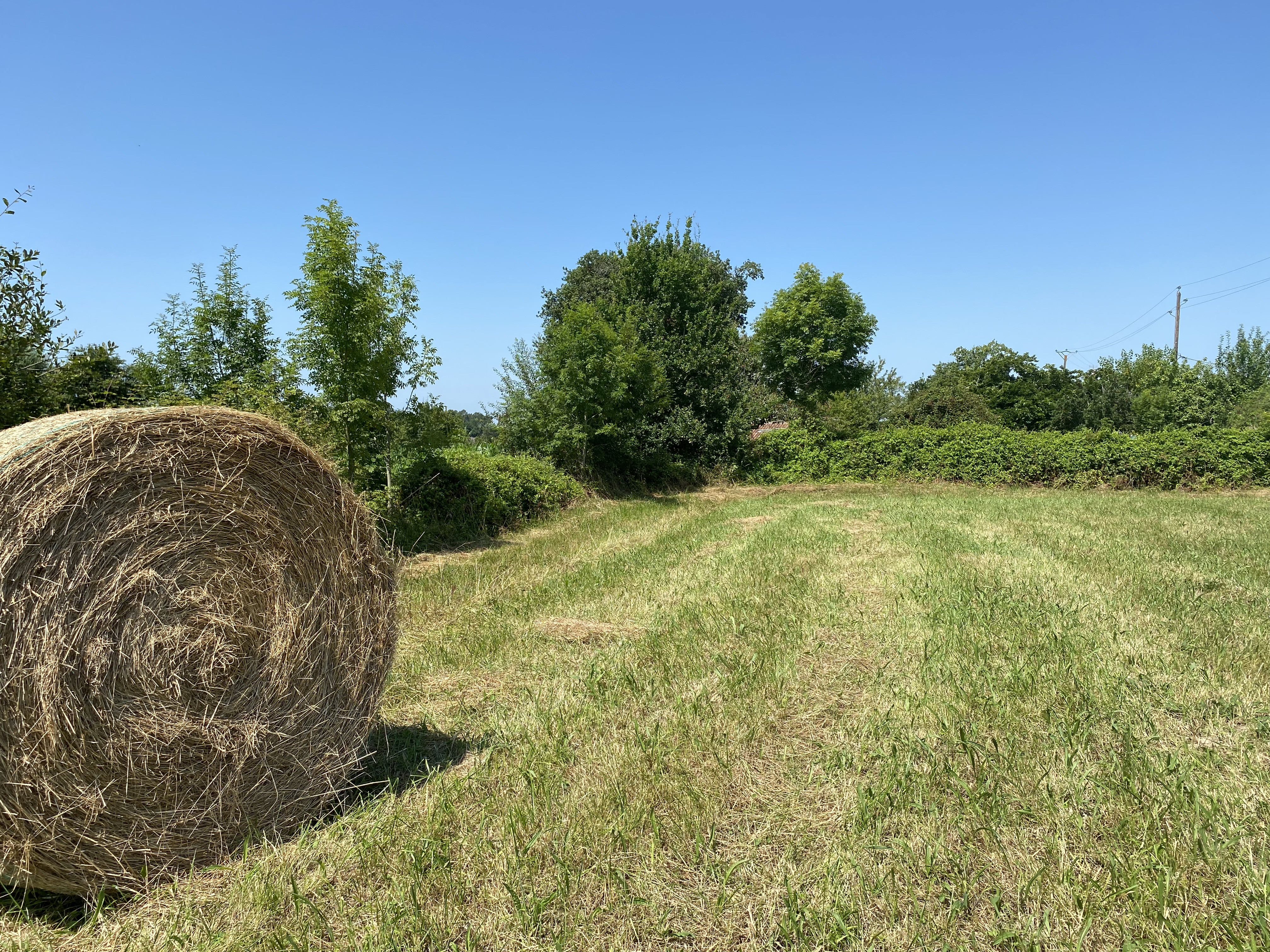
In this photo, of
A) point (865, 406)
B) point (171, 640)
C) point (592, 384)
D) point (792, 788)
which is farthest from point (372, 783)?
point (865, 406)

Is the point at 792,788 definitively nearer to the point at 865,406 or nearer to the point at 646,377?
the point at 646,377

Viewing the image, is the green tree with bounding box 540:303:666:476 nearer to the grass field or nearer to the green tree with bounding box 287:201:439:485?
the green tree with bounding box 287:201:439:485

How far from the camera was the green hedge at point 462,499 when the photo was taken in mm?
12844

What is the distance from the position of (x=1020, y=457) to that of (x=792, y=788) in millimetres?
23563

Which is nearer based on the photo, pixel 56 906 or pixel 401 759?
pixel 56 906

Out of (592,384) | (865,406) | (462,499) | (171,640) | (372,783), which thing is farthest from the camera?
(865,406)

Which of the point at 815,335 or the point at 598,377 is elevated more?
the point at 815,335

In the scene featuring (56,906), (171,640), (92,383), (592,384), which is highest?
(592,384)

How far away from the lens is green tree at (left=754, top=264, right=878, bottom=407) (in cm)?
4088

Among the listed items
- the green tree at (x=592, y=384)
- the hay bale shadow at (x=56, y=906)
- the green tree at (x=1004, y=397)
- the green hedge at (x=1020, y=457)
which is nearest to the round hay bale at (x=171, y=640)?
the hay bale shadow at (x=56, y=906)

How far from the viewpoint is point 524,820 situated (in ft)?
11.2

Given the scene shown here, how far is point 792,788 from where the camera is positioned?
3744mm

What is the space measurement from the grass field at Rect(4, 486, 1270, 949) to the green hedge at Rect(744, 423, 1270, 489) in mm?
17553

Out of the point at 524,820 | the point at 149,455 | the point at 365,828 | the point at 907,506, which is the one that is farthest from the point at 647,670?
the point at 907,506
